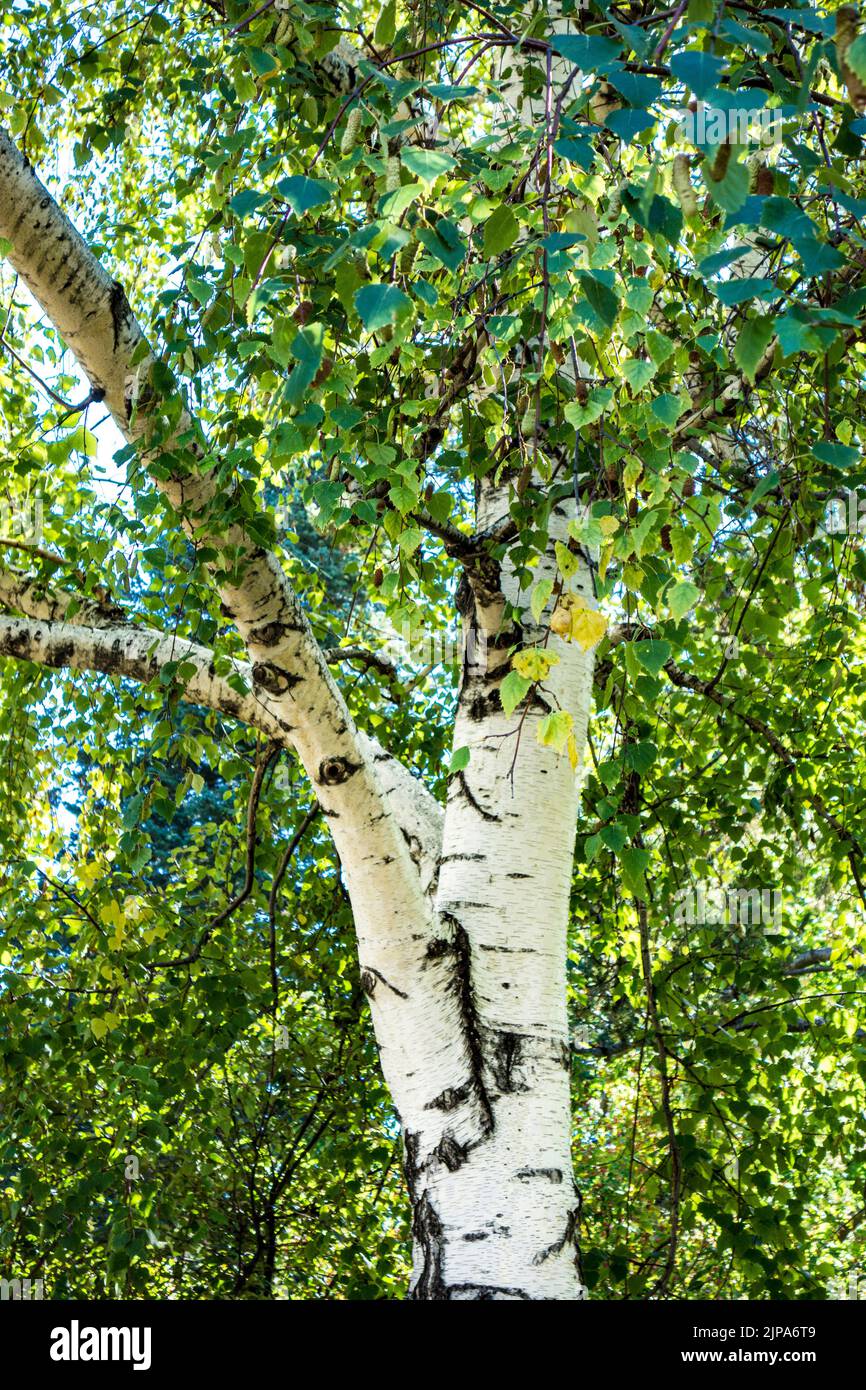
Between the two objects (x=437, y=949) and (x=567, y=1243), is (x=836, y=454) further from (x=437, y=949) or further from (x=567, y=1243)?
(x=567, y=1243)

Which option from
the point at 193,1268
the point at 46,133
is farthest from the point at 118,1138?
the point at 46,133

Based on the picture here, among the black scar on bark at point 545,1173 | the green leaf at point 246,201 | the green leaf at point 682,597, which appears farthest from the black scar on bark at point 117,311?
the black scar on bark at point 545,1173

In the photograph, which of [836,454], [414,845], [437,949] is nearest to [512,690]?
[836,454]

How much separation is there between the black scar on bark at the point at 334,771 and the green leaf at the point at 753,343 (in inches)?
40.5

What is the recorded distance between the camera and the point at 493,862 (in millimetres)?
2113

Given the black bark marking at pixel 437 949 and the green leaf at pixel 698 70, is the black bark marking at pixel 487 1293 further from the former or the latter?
the green leaf at pixel 698 70

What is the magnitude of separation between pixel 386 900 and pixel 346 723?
12.1 inches

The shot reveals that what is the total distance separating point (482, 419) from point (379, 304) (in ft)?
2.57

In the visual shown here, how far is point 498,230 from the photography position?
Answer: 1286 millimetres

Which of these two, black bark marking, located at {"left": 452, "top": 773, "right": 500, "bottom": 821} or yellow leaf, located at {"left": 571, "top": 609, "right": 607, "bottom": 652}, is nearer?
yellow leaf, located at {"left": 571, "top": 609, "right": 607, "bottom": 652}

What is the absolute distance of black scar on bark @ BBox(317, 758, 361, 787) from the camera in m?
1.98

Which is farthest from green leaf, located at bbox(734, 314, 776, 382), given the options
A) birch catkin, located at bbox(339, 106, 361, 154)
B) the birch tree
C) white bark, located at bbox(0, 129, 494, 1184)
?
white bark, located at bbox(0, 129, 494, 1184)

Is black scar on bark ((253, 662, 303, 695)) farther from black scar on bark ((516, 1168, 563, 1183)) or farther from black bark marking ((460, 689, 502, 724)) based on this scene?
black scar on bark ((516, 1168, 563, 1183))

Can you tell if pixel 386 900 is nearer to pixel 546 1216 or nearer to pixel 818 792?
pixel 546 1216
